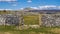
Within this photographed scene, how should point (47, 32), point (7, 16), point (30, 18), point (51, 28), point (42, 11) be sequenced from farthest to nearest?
point (42, 11)
point (30, 18)
point (7, 16)
point (51, 28)
point (47, 32)

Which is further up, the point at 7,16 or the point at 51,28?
the point at 7,16

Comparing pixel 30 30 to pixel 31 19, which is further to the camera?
pixel 31 19

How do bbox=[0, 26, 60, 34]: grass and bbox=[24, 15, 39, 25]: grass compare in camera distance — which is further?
bbox=[24, 15, 39, 25]: grass

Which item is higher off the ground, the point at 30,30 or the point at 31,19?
the point at 31,19

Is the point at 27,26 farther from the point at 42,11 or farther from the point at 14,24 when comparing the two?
the point at 42,11

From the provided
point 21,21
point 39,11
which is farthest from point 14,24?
point 39,11

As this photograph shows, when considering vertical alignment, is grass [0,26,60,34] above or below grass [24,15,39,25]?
below

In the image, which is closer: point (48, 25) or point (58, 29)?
point (58, 29)

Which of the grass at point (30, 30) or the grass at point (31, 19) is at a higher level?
the grass at point (31, 19)

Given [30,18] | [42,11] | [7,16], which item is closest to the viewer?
[7,16]

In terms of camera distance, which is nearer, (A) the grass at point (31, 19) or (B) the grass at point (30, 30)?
(B) the grass at point (30, 30)
